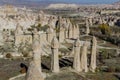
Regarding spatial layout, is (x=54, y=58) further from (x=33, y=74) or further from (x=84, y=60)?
(x=33, y=74)

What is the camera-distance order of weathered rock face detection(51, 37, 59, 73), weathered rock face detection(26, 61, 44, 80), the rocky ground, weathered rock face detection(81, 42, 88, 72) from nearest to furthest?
weathered rock face detection(26, 61, 44, 80)
the rocky ground
weathered rock face detection(51, 37, 59, 73)
weathered rock face detection(81, 42, 88, 72)

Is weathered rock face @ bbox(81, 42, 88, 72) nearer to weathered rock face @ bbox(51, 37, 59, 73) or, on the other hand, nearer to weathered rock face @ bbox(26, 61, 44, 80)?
weathered rock face @ bbox(51, 37, 59, 73)

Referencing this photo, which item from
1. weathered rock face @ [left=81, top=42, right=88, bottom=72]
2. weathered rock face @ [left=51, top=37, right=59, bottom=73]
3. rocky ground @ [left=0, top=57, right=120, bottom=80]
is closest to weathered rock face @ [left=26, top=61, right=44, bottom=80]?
rocky ground @ [left=0, top=57, right=120, bottom=80]

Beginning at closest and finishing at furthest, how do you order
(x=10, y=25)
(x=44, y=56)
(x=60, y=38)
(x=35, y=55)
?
(x=35, y=55) → (x=44, y=56) → (x=60, y=38) → (x=10, y=25)

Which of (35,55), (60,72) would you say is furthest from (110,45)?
(35,55)

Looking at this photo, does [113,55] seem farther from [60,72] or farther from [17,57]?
[60,72]

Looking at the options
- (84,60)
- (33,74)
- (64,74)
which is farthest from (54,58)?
(33,74)

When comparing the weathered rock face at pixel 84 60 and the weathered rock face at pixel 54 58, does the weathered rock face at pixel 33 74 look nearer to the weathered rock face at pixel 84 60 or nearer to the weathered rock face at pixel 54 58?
the weathered rock face at pixel 54 58

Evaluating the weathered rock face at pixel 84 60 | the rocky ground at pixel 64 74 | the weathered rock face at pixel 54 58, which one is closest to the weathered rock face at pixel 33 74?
the rocky ground at pixel 64 74

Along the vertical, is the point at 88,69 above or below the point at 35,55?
below

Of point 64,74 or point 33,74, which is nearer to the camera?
point 33,74

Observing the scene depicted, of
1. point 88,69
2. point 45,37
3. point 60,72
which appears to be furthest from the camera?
point 45,37
